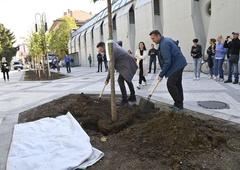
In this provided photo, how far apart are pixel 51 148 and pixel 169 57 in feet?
9.48

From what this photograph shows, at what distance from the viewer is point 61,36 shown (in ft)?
168

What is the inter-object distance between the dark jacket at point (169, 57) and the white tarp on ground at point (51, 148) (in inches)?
86.4

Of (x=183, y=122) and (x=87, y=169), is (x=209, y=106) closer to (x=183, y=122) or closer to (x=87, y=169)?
(x=183, y=122)

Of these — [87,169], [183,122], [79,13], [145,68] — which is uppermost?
Result: [79,13]

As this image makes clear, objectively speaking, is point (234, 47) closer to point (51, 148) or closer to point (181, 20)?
point (181, 20)

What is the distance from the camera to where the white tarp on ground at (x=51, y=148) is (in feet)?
9.57

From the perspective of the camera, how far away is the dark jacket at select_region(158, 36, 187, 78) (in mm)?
4898

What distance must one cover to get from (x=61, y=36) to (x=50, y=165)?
51003 mm

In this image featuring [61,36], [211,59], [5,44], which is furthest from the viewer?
[5,44]

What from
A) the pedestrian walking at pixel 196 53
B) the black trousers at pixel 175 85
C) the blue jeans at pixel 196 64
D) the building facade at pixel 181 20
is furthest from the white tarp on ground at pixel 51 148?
the building facade at pixel 181 20

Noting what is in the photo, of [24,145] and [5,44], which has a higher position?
[5,44]

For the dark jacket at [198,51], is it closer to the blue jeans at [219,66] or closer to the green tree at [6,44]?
the blue jeans at [219,66]

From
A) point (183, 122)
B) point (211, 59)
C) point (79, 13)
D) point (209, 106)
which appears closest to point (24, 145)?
point (183, 122)

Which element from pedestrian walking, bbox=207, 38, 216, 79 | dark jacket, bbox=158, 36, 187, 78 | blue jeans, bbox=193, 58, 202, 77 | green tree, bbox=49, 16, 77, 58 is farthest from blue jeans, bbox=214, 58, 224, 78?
green tree, bbox=49, 16, 77, 58
